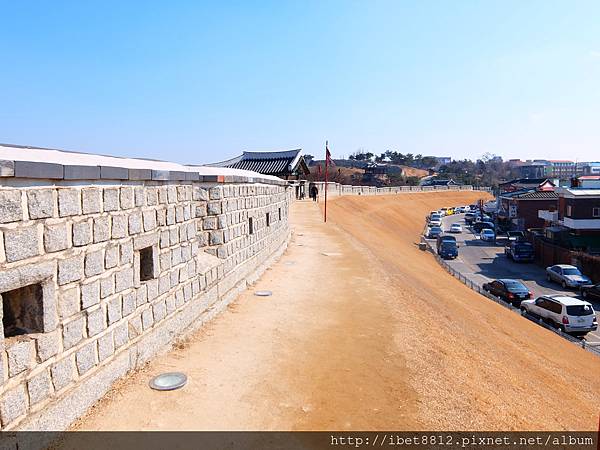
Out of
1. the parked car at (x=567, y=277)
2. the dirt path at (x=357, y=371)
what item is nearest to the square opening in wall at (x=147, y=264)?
the dirt path at (x=357, y=371)

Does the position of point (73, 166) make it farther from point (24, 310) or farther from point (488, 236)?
point (488, 236)

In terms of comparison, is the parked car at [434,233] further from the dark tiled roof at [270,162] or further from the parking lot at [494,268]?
the dark tiled roof at [270,162]

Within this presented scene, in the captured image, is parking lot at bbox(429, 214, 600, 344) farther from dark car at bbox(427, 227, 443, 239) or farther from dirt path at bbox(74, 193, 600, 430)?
dirt path at bbox(74, 193, 600, 430)

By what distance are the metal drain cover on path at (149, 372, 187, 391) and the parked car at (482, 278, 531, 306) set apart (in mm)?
16784

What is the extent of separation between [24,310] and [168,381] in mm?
2139

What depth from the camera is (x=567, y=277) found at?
24109mm

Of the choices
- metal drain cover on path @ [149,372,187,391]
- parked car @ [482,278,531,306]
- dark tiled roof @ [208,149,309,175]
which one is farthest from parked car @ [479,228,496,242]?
metal drain cover on path @ [149,372,187,391]

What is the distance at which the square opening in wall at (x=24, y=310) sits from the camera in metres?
4.34

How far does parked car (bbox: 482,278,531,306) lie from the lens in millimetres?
19078

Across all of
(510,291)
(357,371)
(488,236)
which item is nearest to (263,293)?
(357,371)

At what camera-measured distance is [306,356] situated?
6977 mm

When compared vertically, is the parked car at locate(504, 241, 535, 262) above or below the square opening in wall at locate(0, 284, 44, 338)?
below

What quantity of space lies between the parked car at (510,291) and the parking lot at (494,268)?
3.09m

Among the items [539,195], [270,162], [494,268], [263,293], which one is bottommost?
[494,268]
